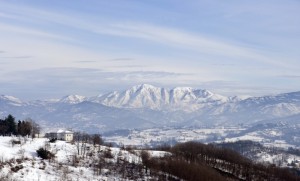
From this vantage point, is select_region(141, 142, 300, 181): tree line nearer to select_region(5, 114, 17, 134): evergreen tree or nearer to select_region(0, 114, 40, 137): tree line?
select_region(0, 114, 40, 137): tree line

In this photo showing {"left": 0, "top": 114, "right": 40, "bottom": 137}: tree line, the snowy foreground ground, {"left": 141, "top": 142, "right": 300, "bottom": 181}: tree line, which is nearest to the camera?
the snowy foreground ground

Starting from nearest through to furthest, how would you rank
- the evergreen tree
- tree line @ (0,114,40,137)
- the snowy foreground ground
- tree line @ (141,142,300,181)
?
the snowy foreground ground, tree line @ (141,142,300,181), tree line @ (0,114,40,137), the evergreen tree

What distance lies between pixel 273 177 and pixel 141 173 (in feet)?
150

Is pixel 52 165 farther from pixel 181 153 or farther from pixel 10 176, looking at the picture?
pixel 181 153

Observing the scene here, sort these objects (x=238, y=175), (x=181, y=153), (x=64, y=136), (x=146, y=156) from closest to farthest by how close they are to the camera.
Answer: (x=146, y=156)
(x=238, y=175)
(x=181, y=153)
(x=64, y=136)

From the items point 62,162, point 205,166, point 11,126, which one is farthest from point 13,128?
point 205,166

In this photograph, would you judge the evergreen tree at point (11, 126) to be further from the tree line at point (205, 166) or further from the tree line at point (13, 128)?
the tree line at point (205, 166)

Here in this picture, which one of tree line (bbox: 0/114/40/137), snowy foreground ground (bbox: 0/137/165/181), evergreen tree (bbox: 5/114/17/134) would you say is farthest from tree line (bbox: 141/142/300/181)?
evergreen tree (bbox: 5/114/17/134)

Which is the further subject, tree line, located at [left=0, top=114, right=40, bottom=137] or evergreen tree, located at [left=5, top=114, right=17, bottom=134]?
evergreen tree, located at [left=5, top=114, right=17, bottom=134]

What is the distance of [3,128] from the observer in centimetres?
11850

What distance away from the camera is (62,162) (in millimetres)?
97812

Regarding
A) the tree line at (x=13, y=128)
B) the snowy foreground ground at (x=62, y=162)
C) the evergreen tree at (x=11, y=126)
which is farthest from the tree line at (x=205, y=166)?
the evergreen tree at (x=11, y=126)

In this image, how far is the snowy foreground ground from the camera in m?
87.9

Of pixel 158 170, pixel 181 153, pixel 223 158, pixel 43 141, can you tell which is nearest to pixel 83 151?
pixel 43 141
